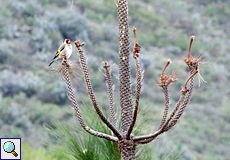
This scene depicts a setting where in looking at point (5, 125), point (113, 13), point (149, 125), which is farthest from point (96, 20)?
point (149, 125)

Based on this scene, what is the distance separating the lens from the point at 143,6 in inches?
1516

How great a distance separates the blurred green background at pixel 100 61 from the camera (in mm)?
20578

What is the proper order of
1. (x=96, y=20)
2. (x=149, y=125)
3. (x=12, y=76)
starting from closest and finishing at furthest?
(x=149, y=125) < (x=12, y=76) < (x=96, y=20)

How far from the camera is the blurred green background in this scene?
67.5 ft

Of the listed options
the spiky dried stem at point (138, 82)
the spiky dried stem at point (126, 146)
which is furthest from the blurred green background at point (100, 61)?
the spiky dried stem at point (138, 82)

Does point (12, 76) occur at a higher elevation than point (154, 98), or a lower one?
higher

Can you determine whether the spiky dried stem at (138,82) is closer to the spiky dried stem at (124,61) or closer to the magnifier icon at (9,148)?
the spiky dried stem at (124,61)

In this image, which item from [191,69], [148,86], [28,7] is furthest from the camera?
[28,7]

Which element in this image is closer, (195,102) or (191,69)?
(191,69)

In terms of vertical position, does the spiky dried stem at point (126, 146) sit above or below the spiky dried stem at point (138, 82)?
below

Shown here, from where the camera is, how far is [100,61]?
24531 millimetres

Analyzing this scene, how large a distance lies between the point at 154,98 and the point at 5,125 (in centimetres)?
846

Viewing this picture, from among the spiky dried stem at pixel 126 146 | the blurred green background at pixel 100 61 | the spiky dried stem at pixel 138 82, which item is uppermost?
the blurred green background at pixel 100 61

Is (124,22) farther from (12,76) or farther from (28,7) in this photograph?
(28,7)
